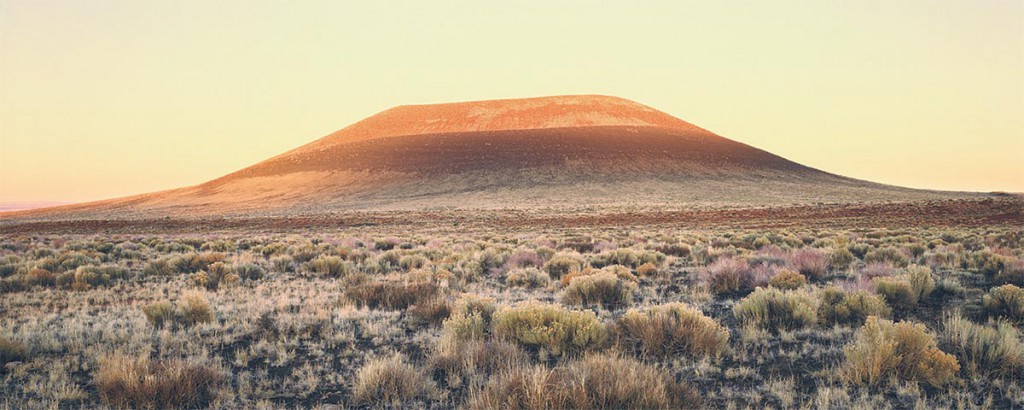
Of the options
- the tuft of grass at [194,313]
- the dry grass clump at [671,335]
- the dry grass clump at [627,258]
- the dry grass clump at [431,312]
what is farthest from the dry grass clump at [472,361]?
the dry grass clump at [627,258]

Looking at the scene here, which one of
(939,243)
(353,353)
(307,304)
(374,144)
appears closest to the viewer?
→ (353,353)

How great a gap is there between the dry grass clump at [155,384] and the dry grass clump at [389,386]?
4.52 ft

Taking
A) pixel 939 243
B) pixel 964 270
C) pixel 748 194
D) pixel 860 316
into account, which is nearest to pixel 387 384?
pixel 860 316

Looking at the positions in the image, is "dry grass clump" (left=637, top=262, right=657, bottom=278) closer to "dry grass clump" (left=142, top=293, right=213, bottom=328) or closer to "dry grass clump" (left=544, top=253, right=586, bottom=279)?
"dry grass clump" (left=544, top=253, right=586, bottom=279)

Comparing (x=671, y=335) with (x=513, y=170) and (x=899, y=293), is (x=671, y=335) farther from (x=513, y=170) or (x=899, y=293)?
(x=513, y=170)

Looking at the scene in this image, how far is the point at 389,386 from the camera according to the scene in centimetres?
490

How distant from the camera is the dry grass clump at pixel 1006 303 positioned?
7.14m

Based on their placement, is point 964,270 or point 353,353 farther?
point 964,270

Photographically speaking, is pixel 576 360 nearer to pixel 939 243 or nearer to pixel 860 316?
pixel 860 316

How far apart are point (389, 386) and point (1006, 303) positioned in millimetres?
8365

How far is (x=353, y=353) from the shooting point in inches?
250

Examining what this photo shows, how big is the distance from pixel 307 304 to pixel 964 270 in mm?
13617

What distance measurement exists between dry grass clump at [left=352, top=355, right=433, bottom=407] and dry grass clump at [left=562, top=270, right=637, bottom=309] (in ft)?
14.7

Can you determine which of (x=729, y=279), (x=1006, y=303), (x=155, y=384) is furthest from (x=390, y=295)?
(x=1006, y=303)
